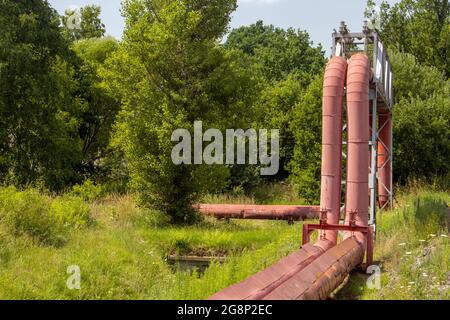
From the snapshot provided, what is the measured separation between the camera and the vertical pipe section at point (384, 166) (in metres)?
16.9

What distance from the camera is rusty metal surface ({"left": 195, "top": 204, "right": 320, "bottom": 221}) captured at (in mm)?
17531

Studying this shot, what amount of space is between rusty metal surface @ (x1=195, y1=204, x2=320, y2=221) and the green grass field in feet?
6.36

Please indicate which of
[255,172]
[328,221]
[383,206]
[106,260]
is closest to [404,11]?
[255,172]

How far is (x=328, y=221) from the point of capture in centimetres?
1105

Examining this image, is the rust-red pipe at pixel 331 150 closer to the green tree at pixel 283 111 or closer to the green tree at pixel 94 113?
the green tree at pixel 283 111

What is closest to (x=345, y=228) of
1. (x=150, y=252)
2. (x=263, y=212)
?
(x=150, y=252)

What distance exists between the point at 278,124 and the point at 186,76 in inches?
425

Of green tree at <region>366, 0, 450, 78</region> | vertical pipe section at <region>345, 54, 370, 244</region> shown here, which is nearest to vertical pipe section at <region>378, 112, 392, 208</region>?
vertical pipe section at <region>345, 54, 370, 244</region>

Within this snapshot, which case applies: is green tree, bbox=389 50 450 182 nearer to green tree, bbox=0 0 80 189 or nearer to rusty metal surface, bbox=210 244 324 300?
green tree, bbox=0 0 80 189

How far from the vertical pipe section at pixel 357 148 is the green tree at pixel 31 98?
11874 millimetres

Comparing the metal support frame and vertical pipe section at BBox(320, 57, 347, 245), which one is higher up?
vertical pipe section at BBox(320, 57, 347, 245)

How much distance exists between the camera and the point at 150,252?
485 inches
